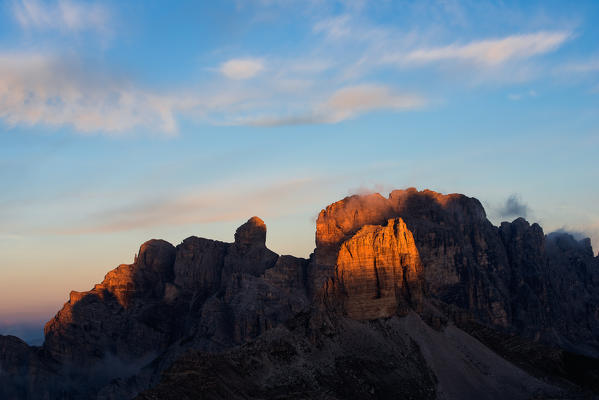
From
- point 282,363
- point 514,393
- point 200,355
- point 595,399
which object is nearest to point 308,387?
point 282,363

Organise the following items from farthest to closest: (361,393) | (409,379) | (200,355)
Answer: (409,379)
(361,393)
(200,355)

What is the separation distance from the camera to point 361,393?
17400 centimetres

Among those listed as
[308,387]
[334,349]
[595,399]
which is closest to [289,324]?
[334,349]

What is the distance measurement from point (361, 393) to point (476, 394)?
29.8 meters

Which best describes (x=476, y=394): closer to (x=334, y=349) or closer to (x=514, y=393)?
(x=514, y=393)

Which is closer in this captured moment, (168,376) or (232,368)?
(168,376)

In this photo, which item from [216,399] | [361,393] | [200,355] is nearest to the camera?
[216,399]

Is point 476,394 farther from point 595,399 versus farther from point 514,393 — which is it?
point 595,399

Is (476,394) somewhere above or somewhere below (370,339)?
below

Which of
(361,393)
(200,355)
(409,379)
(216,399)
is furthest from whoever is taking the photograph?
(409,379)

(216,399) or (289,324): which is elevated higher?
(289,324)

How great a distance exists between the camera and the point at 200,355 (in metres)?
160

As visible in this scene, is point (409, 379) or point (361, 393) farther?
point (409, 379)

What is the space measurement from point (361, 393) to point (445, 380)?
81.8 ft
